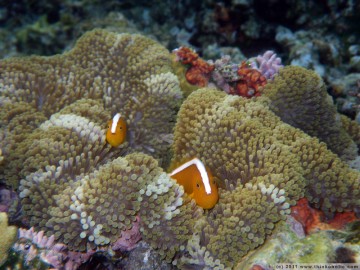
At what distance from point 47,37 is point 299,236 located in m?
6.27

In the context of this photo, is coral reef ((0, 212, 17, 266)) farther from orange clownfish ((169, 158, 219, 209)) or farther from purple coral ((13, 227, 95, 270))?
orange clownfish ((169, 158, 219, 209))

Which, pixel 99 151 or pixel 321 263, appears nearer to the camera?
pixel 321 263

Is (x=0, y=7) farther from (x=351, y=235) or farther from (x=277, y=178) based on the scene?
(x=351, y=235)

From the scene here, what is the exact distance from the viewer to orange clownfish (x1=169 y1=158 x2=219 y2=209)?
235 cm

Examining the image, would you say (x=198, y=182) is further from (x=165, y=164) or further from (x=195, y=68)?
(x=195, y=68)

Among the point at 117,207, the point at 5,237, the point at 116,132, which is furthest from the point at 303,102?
the point at 5,237

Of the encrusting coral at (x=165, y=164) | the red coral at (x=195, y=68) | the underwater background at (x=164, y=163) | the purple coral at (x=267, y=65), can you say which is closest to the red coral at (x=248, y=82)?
the underwater background at (x=164, y=163)

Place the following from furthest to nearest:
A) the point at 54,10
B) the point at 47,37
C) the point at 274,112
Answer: the point at 54,10, the point at 47,37, the point at 274,112

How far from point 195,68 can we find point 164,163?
1.16 m

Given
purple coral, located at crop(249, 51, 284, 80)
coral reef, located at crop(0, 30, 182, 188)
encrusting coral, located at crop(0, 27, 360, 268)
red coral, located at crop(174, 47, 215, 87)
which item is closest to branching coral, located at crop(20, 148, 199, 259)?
encrusting coral, located at crop(0, 27, 360, 268)

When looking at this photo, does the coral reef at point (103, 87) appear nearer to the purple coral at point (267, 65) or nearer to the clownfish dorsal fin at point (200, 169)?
the clownfish dorsal fin at point (200, 169)

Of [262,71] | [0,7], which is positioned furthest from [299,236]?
[0,7]

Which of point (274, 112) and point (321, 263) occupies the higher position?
point (274, 112)

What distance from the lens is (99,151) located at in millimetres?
2713
